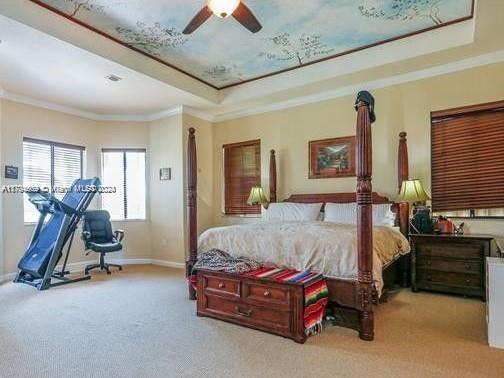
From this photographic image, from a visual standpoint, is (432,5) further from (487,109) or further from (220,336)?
(220,336)

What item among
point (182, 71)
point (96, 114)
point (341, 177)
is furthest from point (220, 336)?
point (96, 114)

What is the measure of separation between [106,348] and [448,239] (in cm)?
367

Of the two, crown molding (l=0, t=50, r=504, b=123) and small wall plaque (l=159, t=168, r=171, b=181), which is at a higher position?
crown molding (l=0, t=50, r=504, b=123)

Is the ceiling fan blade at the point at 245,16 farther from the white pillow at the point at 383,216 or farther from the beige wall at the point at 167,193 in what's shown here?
the beige wall at the point at 167,193

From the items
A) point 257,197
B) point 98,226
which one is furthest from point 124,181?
point 257,197

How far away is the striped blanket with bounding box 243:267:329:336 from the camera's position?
266 centimetres

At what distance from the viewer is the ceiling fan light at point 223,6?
103 inches

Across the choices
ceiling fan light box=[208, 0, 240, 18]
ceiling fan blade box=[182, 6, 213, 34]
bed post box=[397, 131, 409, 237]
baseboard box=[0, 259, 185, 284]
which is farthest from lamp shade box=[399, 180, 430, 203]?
baseboard box=[0, 259, 185, 284]

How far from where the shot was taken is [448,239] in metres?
3.76

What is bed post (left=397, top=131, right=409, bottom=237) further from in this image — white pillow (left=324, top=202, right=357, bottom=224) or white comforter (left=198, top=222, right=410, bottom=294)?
white pillow (left=324, top=202, right=357, bottom=224)

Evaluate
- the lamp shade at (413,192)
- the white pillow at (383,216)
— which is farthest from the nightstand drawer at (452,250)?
the lamp shade at (413,192)

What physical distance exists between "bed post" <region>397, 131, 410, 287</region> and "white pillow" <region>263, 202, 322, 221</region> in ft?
3.74

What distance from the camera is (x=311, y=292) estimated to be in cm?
268

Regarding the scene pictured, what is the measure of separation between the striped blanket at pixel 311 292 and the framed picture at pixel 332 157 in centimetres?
251
